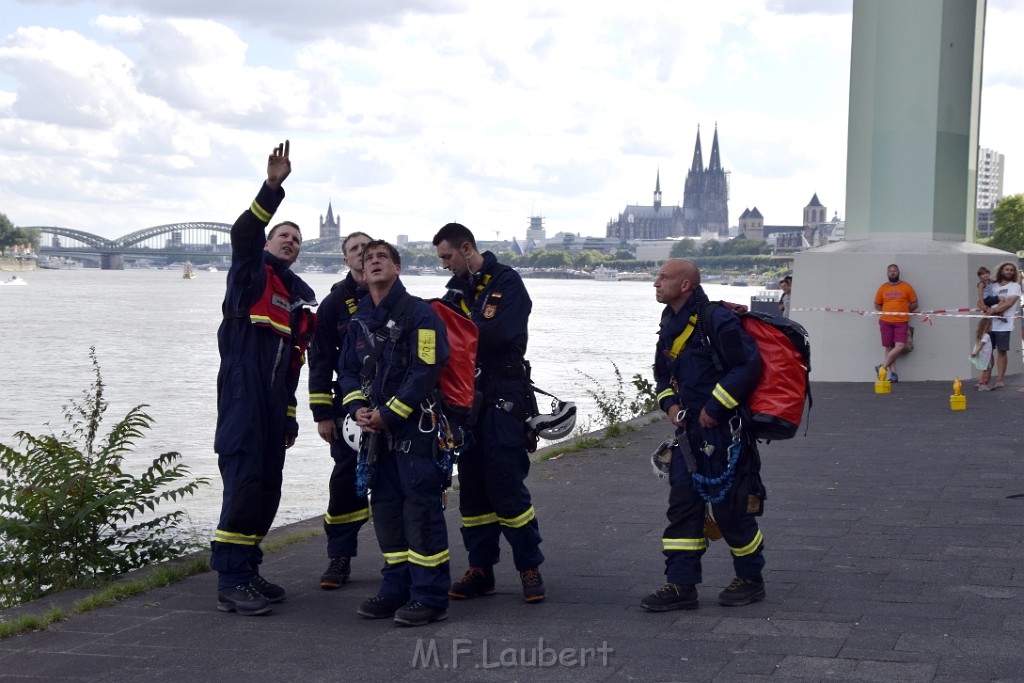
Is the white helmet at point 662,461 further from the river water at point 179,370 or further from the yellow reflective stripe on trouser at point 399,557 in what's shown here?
the river water at point 179,370

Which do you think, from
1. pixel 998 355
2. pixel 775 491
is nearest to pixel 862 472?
pixel 775 491

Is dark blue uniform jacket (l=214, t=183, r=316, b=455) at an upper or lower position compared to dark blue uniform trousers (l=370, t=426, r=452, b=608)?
upper

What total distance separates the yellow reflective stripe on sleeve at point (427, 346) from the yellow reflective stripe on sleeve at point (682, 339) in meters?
1.10

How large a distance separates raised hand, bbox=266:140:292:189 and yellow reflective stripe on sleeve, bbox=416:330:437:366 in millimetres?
940

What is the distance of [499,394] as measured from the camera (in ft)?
18.8

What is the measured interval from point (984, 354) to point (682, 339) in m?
10.6

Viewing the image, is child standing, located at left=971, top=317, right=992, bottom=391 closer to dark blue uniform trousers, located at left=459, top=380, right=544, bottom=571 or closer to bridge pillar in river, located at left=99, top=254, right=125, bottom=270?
dark blue uniform trousers, located at left=459, top=380, right=544, bottom=571

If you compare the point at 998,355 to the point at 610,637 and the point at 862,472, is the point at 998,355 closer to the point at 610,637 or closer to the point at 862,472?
the point at 862,472

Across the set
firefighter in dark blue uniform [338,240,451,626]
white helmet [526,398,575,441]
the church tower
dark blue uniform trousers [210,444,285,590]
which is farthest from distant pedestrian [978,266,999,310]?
the church tower

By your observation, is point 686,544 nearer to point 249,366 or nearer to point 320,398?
point 320,398

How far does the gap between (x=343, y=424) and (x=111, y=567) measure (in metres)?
1.79

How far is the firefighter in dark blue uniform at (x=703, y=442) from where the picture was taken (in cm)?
545

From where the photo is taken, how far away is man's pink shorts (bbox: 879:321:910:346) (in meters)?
16.2

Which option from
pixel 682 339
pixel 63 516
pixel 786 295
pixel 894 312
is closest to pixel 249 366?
pixel 63 516
